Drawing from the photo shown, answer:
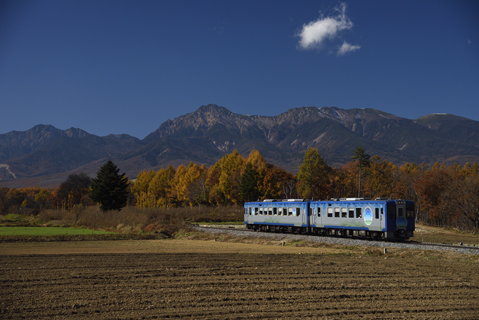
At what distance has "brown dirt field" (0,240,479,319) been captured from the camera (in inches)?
469

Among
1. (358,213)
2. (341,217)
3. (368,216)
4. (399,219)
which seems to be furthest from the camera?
(341,217)

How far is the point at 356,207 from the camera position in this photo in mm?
31406

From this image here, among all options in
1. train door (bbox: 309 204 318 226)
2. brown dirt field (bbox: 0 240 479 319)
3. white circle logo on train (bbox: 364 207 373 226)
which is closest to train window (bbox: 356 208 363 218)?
white circle logo on train (bbox: 364 207 373 226)

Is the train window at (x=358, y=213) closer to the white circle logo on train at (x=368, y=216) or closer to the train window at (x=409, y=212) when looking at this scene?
the white circle logo on train at (x=368, y=216)

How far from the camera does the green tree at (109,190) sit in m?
63.2

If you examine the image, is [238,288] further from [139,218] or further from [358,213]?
[139,218]

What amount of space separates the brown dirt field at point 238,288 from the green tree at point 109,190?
40.4 metres

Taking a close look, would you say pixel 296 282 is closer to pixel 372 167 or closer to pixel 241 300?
pixel 241 300

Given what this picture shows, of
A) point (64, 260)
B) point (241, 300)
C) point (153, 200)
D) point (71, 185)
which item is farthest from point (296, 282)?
point (71, 185)

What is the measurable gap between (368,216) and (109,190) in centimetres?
4503

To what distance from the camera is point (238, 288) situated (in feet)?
49.4

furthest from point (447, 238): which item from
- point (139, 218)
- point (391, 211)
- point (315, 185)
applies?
point (139, 218)

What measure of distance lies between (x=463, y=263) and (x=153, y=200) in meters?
100

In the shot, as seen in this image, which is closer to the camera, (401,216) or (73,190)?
(401,216)
